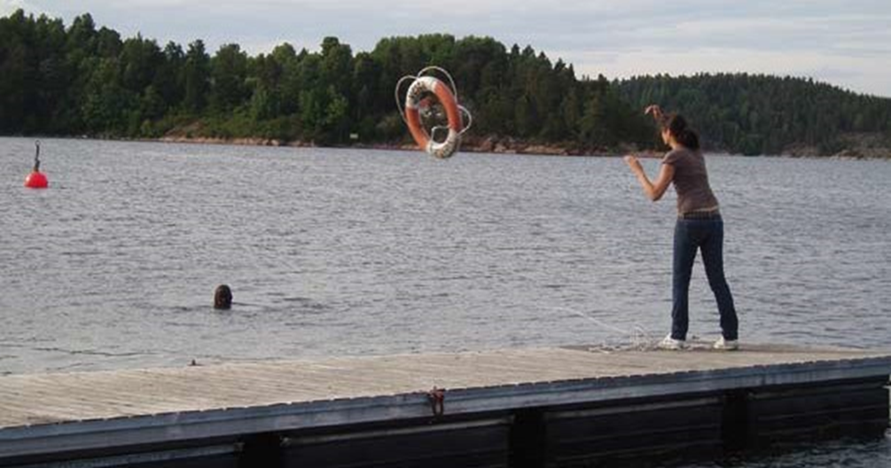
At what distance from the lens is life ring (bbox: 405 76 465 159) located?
19688 mm

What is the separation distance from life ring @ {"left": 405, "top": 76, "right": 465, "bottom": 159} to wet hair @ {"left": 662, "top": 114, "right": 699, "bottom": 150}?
5.16 m

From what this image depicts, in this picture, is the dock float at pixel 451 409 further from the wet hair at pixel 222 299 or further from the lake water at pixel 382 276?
the wet hair at pixel 222 299

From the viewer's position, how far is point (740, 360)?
1455cm

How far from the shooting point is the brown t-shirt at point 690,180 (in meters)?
14.6

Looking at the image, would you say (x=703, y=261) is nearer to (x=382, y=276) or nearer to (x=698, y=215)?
(x=698, y=215)

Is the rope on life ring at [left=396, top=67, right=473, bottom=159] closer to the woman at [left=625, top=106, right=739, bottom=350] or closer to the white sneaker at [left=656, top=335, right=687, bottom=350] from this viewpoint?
the woman at [left=625, top=106, right=739, bottom=350]

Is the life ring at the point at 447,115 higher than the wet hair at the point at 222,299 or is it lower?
higher

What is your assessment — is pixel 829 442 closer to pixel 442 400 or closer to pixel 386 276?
pixel 442 400

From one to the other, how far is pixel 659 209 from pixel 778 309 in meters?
49.6

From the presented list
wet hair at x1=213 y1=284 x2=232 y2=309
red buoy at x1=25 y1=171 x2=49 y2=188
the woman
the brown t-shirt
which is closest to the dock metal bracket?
the woman

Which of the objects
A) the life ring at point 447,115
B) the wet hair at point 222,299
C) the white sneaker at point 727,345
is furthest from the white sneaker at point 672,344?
the wet hair at point 222,299

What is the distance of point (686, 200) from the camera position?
14.8 metres

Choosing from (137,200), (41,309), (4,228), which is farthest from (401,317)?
(137,200)

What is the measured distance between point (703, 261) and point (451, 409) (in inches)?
146
